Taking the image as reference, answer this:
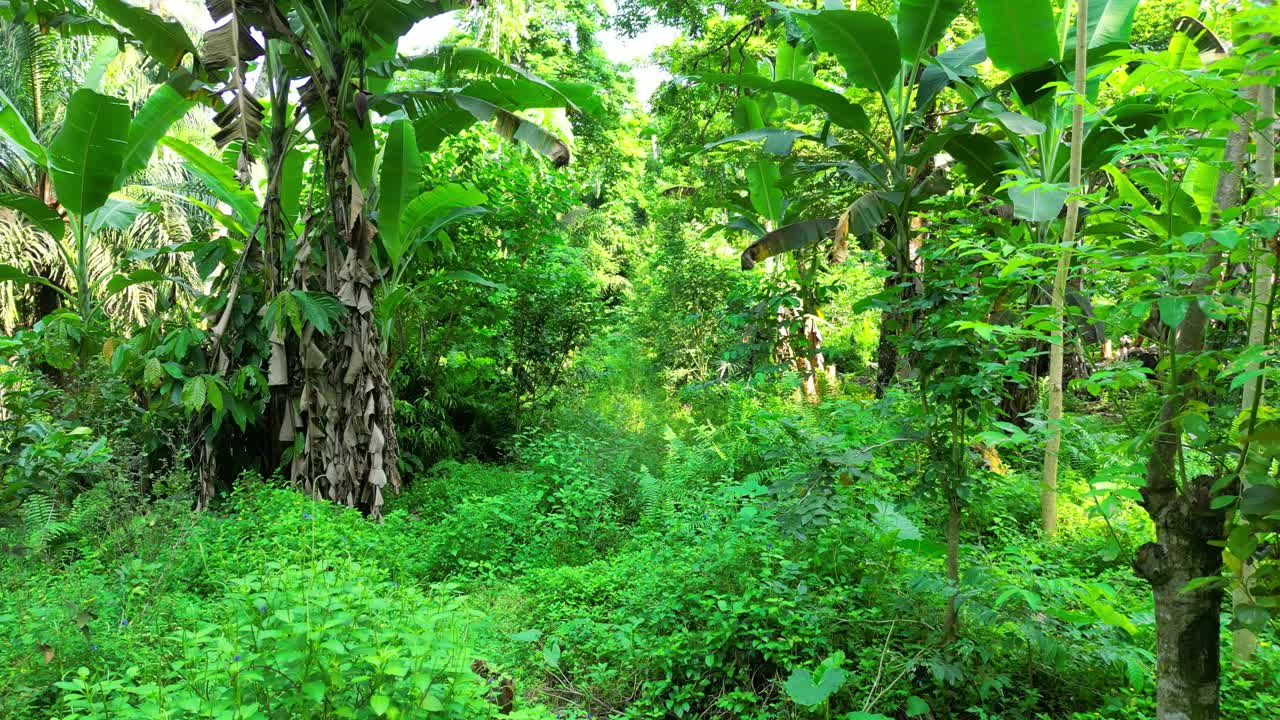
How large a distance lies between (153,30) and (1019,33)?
670cm

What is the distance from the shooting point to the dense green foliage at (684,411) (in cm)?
205

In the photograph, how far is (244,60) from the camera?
547 centimetres

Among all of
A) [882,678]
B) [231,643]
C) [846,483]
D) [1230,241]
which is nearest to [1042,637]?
[882,678]

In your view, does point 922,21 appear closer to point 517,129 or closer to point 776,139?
point 776,139

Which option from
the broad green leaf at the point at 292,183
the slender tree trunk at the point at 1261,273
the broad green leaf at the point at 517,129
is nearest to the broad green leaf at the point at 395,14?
the broad green leaf at the point at 517,129

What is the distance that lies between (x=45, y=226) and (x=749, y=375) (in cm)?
729

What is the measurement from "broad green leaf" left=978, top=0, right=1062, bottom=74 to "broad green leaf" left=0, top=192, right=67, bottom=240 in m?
8.03

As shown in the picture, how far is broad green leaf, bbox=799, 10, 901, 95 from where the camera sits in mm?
4668

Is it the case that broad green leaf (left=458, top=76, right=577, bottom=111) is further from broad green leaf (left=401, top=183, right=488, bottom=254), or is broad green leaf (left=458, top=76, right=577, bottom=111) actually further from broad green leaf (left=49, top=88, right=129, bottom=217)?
broad green leaf (left=49, top=88, right=129, bottom=217)

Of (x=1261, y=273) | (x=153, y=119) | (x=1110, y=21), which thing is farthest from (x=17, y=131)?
(x=1110, y=21)

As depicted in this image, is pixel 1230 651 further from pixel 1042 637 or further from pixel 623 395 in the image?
pixel 623 395

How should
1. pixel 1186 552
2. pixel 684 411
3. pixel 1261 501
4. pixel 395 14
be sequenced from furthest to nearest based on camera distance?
pixel 684 411, pixel 395 14, pixel 1186 552, pixel 1261 501

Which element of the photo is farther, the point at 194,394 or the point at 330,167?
the point at 330,167

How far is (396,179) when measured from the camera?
629 centimetres
